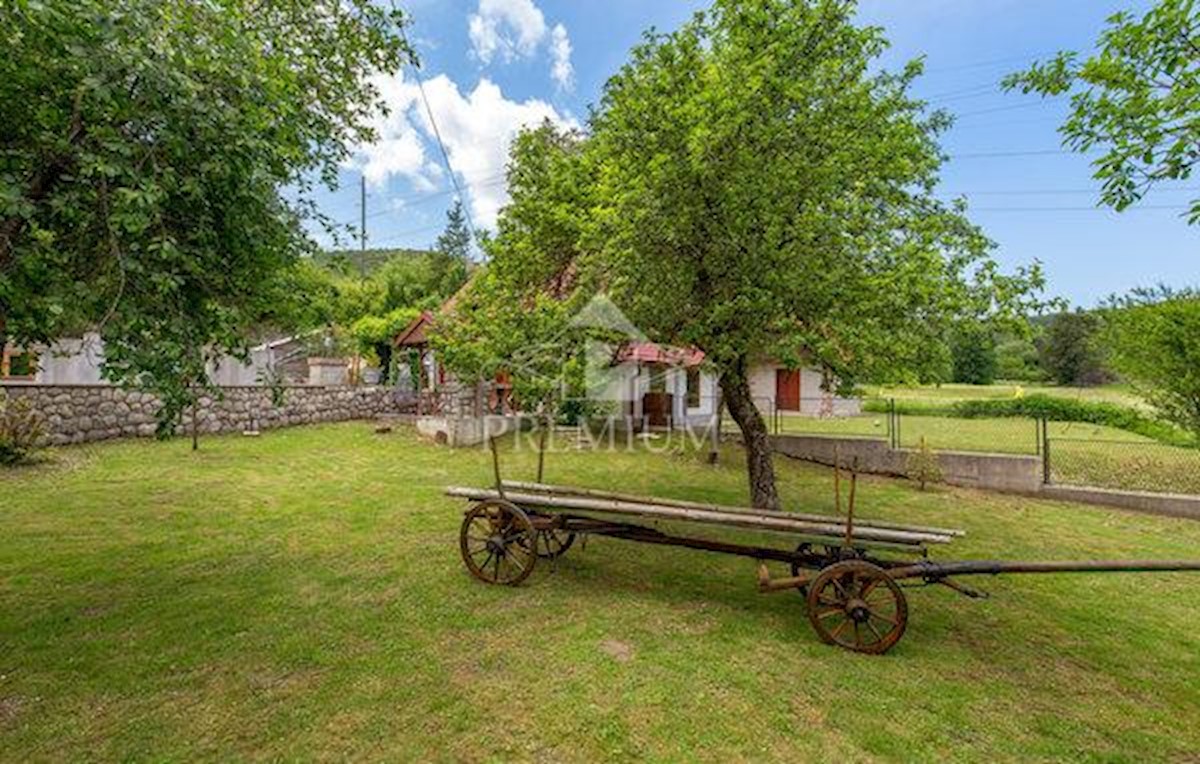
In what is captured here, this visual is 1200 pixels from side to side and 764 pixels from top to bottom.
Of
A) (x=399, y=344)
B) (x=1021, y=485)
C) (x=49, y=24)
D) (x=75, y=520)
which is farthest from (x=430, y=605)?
(x=399, y=344)

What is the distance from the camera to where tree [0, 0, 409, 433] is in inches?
126

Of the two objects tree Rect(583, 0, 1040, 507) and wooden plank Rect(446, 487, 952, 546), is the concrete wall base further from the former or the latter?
wooden plank Rect(446, 487, 952, 546)

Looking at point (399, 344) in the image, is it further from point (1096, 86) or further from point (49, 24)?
point (1096, 86)

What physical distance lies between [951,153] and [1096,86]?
5530mm

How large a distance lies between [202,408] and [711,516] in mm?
14507

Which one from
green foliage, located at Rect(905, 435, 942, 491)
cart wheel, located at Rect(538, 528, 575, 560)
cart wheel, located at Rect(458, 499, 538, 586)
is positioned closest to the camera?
cart wheel, located at Rect(458, 499, 538, 586)

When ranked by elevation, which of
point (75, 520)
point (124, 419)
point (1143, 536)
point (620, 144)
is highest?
point (620, 144)

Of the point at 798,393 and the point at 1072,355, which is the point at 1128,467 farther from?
the point at 1072,355

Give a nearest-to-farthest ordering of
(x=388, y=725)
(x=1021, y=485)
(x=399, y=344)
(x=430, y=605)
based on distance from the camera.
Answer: (x=388, y=725) → (x=430, y=605) → (x=1021, y=485) → (x=399, y=344)

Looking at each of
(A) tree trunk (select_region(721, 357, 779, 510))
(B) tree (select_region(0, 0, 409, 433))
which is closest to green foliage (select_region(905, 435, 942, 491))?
(A) tree trunk (select_region(721, 357, 779, 510))

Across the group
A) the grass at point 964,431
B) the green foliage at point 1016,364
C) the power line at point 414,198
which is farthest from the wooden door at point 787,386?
the green foliage at point 1016,364

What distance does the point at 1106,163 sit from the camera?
11.9ft

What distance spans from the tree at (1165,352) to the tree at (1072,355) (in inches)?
1433

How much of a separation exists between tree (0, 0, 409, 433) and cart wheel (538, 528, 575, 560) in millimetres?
3811
